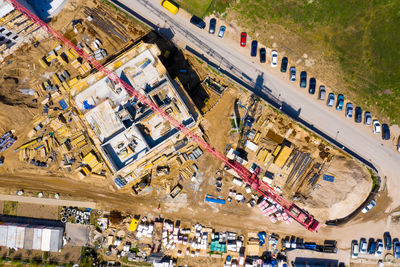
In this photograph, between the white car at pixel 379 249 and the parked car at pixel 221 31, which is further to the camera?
the parked car at pixel 221 31

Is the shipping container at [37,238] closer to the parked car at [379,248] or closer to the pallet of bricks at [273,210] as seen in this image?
the pallet of bricks at [273,210]

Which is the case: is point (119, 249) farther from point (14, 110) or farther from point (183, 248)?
point (14, 110)

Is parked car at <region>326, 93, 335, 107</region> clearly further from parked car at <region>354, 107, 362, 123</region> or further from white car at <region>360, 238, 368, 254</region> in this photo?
white car at <region>360, 238, 368, 254</region>

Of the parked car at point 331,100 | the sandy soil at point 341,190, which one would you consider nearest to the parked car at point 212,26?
the parked car at point 331,100

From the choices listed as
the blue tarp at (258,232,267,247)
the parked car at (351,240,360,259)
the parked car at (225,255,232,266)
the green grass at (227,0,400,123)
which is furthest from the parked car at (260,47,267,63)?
the parked car at (351,240,360,259)

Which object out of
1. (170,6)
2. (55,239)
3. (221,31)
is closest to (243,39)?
(221,31)

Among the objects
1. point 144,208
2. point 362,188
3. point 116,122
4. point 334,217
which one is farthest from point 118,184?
point 362,188
